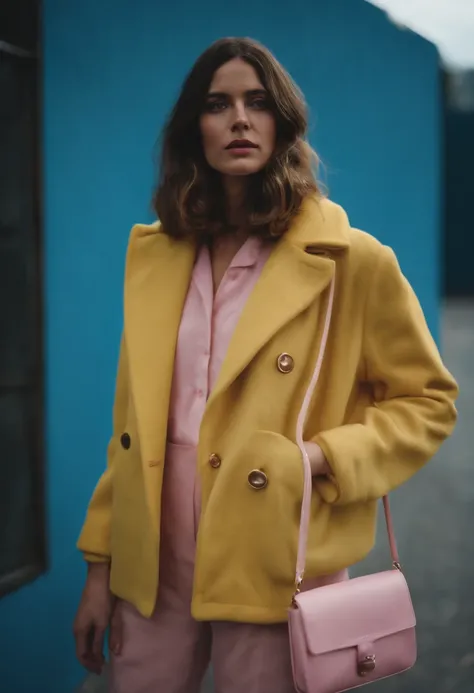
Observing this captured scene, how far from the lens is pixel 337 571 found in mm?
1569

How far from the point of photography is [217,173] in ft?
5.61

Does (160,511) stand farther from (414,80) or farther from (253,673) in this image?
(414,80)

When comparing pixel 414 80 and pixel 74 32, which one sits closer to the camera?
pixel 74 32

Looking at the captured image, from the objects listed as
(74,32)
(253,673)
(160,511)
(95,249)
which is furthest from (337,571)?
(74,32)

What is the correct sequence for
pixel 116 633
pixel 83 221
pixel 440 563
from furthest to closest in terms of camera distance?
1. pixel 440 563
2. pixel 83 221
3. pixel 116 633

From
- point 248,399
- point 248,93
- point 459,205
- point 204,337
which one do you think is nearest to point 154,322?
point 204,337

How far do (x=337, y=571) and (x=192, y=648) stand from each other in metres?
0.32

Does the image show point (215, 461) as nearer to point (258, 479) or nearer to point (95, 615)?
point (258, 479)

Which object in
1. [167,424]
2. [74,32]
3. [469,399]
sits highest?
[74,32]

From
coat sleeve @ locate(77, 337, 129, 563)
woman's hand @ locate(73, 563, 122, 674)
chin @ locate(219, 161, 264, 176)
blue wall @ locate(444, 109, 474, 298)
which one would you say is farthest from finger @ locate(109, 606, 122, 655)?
blue wall @ locate(444, 109, 474, 298)

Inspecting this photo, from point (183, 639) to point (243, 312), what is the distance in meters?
0.65

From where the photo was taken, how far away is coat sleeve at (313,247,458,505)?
4.86 feet

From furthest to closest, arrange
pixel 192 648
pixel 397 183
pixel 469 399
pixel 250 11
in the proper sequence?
pixel 469 399
pixel 397 183
pixel 250 11
pixel 192 648

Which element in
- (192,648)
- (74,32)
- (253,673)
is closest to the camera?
(253,673)
